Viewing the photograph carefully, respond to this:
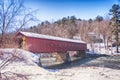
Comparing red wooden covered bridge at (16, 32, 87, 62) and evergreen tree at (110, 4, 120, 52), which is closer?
red wooden covered bridge at (16, 32, 87, 62)

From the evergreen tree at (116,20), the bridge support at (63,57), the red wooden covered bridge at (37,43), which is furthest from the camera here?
the evergreen tree at (116,20)

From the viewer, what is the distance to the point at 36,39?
26047 millimetres

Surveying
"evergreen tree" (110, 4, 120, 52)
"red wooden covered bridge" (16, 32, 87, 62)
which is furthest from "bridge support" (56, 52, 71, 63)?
"evergreen tree" (110, 4, 120, 52)

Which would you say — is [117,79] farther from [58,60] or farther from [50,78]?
[58,60]

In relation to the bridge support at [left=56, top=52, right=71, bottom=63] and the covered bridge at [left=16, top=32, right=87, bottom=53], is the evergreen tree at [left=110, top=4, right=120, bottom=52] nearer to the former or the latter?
the bridge support at [left=56, top=52, right=71, bottom=63]

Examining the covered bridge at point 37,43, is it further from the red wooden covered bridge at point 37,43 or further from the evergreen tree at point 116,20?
the evergreen tree at point 116,20

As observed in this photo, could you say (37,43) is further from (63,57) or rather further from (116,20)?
(116,20)

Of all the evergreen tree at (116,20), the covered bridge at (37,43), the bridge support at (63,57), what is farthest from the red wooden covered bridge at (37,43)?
the evergreen tree at (116,20)

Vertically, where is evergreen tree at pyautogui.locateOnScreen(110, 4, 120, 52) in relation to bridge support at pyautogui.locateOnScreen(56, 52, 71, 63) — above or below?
above

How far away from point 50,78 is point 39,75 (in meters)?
1.09

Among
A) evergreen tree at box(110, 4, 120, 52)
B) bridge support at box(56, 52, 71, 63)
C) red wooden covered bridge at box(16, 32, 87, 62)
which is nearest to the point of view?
red wooden covered bridge at box(16, 32, 87, 62)

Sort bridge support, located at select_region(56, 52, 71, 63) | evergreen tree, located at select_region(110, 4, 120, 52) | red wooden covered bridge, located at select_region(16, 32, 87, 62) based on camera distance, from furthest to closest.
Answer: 1. evergreen tree, located at select_region(110, 4, 120, 52)
2. bridge support, located at select_region(56, 52, 71, 63)
3. red wooden covered bridge, located at select_region(16, 32, 87, 62)

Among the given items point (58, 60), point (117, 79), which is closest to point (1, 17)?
point (58, 60)

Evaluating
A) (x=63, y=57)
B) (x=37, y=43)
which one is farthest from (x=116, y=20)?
(x=37, y=43)
